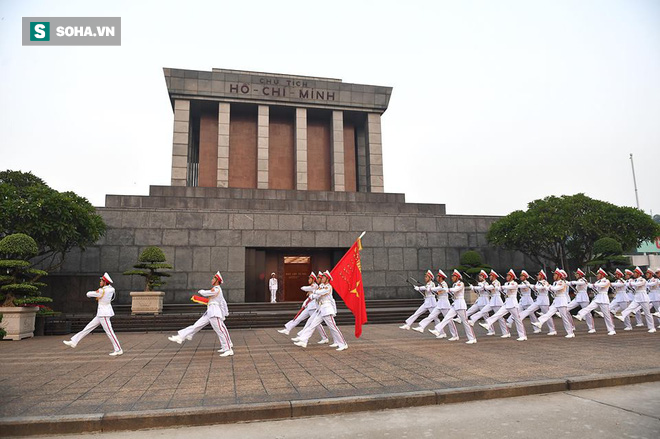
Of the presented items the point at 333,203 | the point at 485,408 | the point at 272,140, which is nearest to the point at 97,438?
the point at 485,408

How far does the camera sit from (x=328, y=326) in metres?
10.9

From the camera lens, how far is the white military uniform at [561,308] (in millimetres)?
12672

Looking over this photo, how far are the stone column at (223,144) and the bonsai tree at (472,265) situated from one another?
50.8 ft

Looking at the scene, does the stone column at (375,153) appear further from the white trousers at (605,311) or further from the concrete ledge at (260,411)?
the concrete ledge at (260,411)

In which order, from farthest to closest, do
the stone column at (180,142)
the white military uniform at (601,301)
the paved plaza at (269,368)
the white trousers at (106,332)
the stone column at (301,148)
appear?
the stone column at (301,148) → the stone column at (180,142) → the white military uniform at (601,301) → the white trousers at (106,332) → the paved plaza at (269,368)

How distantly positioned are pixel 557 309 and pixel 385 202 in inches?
534

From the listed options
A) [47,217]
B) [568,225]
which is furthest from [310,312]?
[568,225]

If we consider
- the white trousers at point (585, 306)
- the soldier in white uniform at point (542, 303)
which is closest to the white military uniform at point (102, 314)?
the soldier in white uniform at point (542, 303)

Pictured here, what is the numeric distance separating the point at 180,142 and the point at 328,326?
2102cm

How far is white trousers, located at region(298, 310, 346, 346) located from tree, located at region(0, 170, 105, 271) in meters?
10.6

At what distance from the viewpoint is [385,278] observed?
72.2ft

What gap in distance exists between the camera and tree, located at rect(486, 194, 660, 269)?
2069 centimetres

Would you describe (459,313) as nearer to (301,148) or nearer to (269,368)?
(269,368)

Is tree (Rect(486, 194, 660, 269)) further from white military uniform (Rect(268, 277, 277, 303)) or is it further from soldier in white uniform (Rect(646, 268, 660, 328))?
white military uniform (Rect(268, 277, 277, 303))
